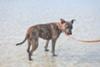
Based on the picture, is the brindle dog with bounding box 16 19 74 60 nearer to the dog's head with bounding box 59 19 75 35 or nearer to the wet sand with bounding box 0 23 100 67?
the dog's head with bounding box 59 19 75 35

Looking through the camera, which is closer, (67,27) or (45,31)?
(67,27)

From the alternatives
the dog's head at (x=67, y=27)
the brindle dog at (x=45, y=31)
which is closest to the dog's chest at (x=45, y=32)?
the brindle dog at (x=45, y=31)

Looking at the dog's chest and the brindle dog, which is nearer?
the brindle dog

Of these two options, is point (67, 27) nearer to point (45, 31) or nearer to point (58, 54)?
point (45, 31)

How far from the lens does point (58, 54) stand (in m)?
6.23

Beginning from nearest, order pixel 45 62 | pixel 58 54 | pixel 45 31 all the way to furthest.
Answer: pixel 45 62 → pixel 45 31 → pixel 58 54

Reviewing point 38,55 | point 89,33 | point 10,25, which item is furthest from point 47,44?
point 10,25

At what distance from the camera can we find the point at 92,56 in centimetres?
605

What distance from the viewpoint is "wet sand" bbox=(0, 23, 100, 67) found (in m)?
5.67

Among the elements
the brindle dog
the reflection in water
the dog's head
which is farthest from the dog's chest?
the reflection in water

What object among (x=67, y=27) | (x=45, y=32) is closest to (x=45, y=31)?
(x=45, y=32)

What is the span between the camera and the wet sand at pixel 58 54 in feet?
18.6

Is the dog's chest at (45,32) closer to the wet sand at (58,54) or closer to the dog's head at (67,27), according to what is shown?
the dog's head at (67,27)

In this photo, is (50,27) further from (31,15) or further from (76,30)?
(31,15)
